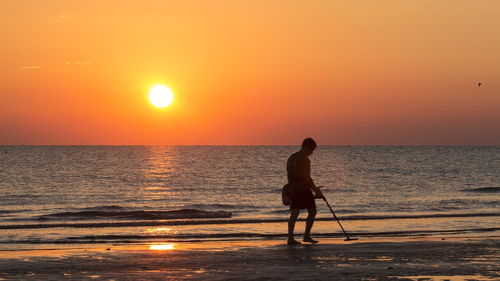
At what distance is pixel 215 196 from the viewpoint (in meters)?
51.7

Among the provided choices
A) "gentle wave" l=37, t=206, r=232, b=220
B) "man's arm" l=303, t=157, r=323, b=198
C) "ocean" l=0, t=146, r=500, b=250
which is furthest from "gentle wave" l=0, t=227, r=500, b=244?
"gentle wave" l=37, t=206, r=232, b=220

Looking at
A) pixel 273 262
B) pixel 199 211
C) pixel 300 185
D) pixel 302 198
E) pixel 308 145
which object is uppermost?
pixel 199 211

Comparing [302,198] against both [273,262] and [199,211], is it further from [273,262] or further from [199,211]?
[199,211]

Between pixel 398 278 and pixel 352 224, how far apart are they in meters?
13.4

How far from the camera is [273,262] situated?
13180mm

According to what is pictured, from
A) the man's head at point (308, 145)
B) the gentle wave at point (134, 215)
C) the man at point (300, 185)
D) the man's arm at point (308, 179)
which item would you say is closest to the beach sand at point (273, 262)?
the man at point (300, 185)

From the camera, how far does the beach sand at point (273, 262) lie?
11.7 metres

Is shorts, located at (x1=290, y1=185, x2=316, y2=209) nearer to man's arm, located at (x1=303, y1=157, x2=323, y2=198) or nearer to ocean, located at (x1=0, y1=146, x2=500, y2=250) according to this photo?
man's arm, located at (x1=303, y1=157, x2=323, y2=198)

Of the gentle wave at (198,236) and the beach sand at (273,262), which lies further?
the gentle wave at (198,236)

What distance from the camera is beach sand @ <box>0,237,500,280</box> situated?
38.5ft

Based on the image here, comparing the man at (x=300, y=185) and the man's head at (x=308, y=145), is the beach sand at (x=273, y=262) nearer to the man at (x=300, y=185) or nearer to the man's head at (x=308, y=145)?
the man at (x=300, y=185)

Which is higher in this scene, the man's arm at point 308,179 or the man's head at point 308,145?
the man's head at point 308,145

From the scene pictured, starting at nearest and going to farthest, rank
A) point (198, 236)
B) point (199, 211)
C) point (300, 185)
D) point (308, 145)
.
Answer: point (308, 145) < point (300, 185) < point (198, 236) < point (199, 211)

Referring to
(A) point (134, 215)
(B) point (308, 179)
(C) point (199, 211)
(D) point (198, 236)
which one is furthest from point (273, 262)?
(C) point (199, 211)
